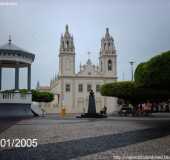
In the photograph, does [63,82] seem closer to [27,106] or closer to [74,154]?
[27,106]

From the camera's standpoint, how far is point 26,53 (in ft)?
98.7

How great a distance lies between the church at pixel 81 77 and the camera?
217 ft

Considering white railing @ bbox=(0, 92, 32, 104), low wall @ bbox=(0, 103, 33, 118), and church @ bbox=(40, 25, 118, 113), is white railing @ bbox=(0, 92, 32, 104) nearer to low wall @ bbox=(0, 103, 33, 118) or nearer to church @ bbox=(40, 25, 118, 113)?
low wall @ bbox=(0, 103, 33, 118)

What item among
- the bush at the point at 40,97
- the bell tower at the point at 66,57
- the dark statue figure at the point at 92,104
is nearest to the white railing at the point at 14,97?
the dark statue figure at the point at 92,104

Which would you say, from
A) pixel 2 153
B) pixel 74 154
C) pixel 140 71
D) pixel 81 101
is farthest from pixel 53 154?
pixel 81 101

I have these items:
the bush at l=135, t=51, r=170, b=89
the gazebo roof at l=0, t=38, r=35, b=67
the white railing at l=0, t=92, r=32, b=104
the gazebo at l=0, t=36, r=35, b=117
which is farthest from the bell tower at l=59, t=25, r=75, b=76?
the bush at l=135, t=51, r=170, b=89

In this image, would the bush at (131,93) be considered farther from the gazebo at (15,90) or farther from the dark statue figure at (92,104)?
the gazebo at (15,90)

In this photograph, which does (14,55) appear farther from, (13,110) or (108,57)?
(108,57)

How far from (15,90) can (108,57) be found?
1613 inches

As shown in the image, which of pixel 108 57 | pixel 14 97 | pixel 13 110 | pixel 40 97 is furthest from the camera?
pixel 108 57

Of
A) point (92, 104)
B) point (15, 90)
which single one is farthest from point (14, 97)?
point (92, 104)

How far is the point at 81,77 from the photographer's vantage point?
68.2 meters

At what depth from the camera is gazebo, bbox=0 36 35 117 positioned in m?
28.0

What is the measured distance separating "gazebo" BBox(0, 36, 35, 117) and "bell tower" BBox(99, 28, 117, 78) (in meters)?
37.4
